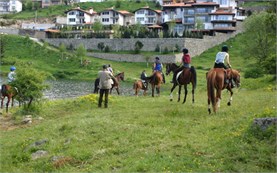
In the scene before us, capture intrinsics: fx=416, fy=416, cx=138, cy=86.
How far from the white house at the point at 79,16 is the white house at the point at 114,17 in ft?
13.7

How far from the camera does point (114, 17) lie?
135125 millimetres

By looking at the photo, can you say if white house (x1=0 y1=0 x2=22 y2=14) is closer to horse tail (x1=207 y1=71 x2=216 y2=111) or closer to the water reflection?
the water reflection

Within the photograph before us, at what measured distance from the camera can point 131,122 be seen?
1734 centimetres

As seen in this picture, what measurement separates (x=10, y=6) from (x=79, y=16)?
208 feet

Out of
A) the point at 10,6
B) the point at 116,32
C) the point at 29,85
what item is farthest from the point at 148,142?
the point at 10,6

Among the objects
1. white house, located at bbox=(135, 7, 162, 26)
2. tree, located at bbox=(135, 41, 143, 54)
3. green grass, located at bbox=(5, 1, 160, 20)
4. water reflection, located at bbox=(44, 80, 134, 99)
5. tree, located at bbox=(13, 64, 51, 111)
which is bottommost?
water reflection, located at bbox=(44, 80, 134, 99)

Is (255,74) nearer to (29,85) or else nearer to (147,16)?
(29,85)

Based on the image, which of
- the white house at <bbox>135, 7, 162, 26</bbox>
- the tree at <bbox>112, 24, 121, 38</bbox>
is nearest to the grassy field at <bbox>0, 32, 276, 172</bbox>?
the tree at <bbox>112, 24, 121, 38</bbox>

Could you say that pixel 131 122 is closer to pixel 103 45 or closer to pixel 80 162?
pixel 80 162

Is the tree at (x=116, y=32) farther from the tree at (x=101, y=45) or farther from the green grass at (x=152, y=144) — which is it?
the green grass at (x=152, y=144)

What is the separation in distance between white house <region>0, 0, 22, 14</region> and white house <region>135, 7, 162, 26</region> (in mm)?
77589

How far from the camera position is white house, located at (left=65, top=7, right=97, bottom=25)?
139375 mm

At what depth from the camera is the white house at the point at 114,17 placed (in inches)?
5300

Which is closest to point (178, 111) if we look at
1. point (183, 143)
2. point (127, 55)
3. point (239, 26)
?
point (183, 143)
